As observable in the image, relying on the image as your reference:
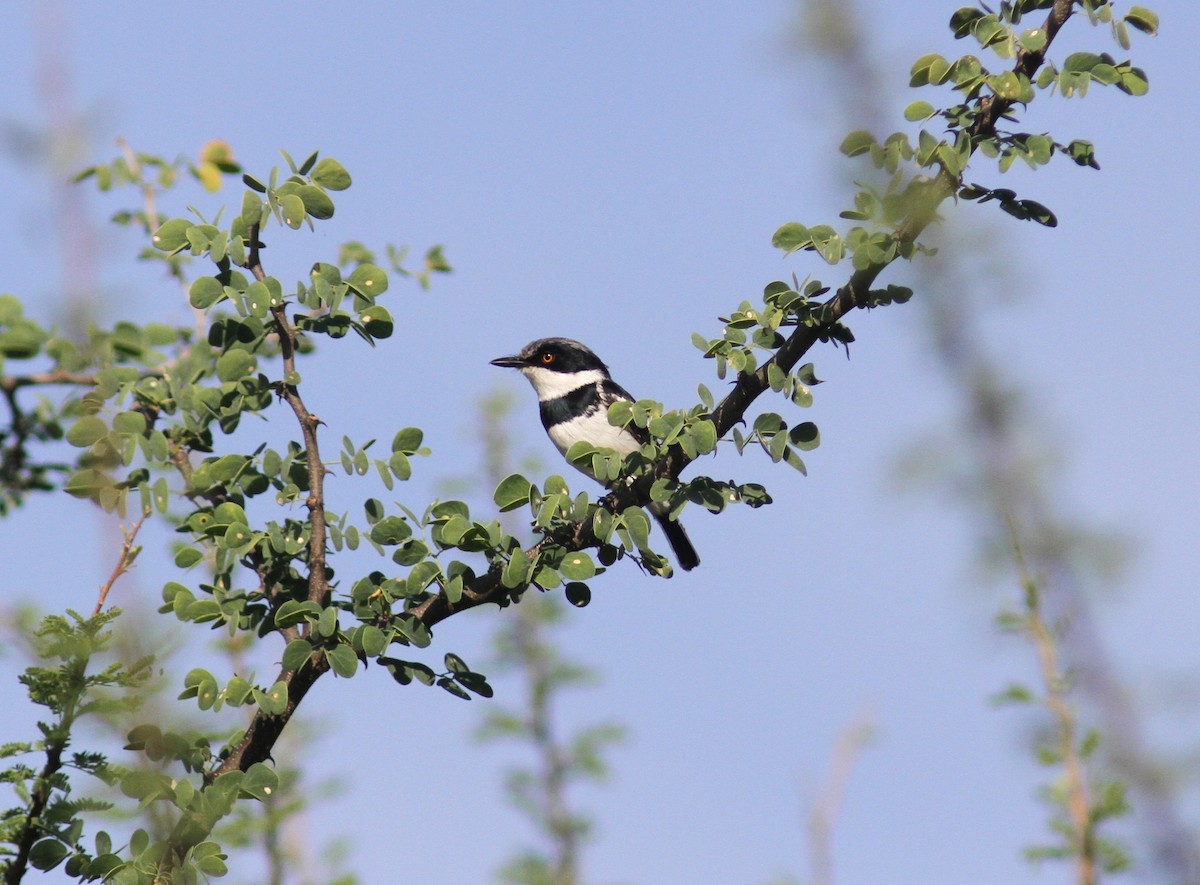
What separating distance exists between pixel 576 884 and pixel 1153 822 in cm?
393

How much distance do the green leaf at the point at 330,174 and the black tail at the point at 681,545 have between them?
565 cm

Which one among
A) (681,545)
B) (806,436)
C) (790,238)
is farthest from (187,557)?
(681,545)

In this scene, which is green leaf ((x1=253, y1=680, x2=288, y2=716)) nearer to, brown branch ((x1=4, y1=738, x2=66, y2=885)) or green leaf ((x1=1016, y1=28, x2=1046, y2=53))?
brown branch ((x1=4, y1=738, x2=66, y2=885))

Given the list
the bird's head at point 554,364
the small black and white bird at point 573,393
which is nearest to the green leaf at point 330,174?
the small black and white bird at point 573,393

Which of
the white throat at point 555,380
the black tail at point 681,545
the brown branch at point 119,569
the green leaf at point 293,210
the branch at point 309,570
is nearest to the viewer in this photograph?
the brown branch at point 119,569

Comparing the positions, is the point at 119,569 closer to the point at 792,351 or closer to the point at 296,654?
the point at 296,654

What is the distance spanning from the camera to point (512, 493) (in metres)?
3.50

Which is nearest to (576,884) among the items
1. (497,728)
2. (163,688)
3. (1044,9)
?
(497,728)

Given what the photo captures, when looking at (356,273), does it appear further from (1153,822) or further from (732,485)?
(1153,822)

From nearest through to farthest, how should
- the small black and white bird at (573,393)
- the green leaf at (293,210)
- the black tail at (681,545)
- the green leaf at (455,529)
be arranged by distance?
the green leaf at (455,529)
the green leaf at (293,210)
the small black and white bird at (573,393)
the black tail at (681,545)

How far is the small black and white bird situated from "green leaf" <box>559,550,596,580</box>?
4144mm

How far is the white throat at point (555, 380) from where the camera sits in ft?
28.2

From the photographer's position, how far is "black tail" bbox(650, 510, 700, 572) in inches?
353

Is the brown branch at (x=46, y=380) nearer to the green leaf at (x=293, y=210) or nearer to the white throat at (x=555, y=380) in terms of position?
the green leaf at (x=293, y=210)
